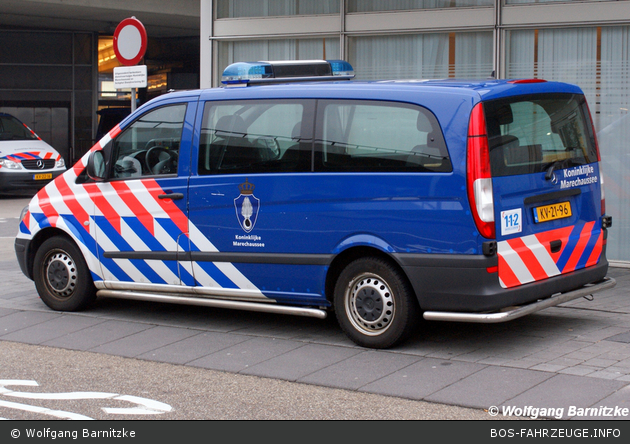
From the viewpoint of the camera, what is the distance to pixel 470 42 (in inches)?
389

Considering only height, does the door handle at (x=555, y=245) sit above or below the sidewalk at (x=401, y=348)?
above

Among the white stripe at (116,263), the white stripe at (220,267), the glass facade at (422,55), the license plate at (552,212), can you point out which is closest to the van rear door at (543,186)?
the license plate at (552,212)

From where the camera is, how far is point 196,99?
6766 millimetres

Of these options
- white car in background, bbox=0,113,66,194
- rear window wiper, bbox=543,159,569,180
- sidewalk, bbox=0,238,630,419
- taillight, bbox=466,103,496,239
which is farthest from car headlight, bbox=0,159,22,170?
taillight, bbox=466,103,496,239

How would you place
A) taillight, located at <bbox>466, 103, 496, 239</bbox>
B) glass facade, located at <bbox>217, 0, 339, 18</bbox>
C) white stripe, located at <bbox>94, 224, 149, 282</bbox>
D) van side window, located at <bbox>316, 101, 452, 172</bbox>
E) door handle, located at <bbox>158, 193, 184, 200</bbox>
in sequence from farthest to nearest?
glass facade, located at <bbox>217, 0, 339, 18</bbox>, white stripe, located at <bbox>94, 224, 149, 282</bbox>, door handle, located at <bbox>158, 193, 184, 200</bbox>, van side window, located at <bbox>316, 101, 452, 172</bbox>, taillight, located at <bbox>466, 103, 496, 239</bbox>

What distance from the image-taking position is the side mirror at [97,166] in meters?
7.20

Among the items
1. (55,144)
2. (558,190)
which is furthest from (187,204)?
(55,144)

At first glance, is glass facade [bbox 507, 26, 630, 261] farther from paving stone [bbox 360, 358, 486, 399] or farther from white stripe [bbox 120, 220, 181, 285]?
white stripe [bbox 120, 220, 181, 285]

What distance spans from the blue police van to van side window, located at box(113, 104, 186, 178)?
0.01m

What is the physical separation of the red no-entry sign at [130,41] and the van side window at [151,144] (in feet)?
8.17

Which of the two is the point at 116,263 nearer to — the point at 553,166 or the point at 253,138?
the point at 253,138

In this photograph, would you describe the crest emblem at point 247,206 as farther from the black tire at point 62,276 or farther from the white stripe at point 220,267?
the black tire at point 62,276

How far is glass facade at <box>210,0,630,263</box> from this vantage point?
9.09 meters
